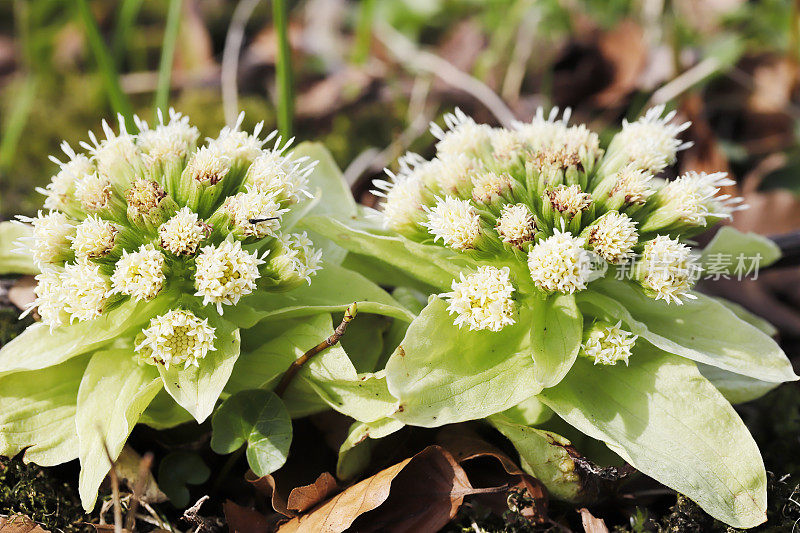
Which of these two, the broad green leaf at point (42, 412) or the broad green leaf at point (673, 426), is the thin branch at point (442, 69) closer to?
the broad green leaf at point (673, 426)

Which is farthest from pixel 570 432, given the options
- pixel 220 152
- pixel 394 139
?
pixel 394 139

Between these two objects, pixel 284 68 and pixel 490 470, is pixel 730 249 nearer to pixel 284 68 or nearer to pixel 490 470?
pixel 490 470

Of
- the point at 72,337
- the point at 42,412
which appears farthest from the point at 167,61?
the point at 42,412

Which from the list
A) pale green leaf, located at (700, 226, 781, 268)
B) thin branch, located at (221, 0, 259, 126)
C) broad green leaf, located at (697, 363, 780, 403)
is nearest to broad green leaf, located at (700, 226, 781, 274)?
pale green leaf, located at (700, 226, 781, 268)

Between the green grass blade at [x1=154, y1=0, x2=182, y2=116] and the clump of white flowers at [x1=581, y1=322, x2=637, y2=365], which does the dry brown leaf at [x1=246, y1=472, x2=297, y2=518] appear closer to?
the clump of white flowers at [x1=581, y1=322, x2=637, y2=365]

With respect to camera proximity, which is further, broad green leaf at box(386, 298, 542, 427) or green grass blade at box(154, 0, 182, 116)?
green grass blade at box(154, 0, 182, 116)

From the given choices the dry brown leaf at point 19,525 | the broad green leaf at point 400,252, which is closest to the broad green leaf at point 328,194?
the broad green leaf at point 400,252
